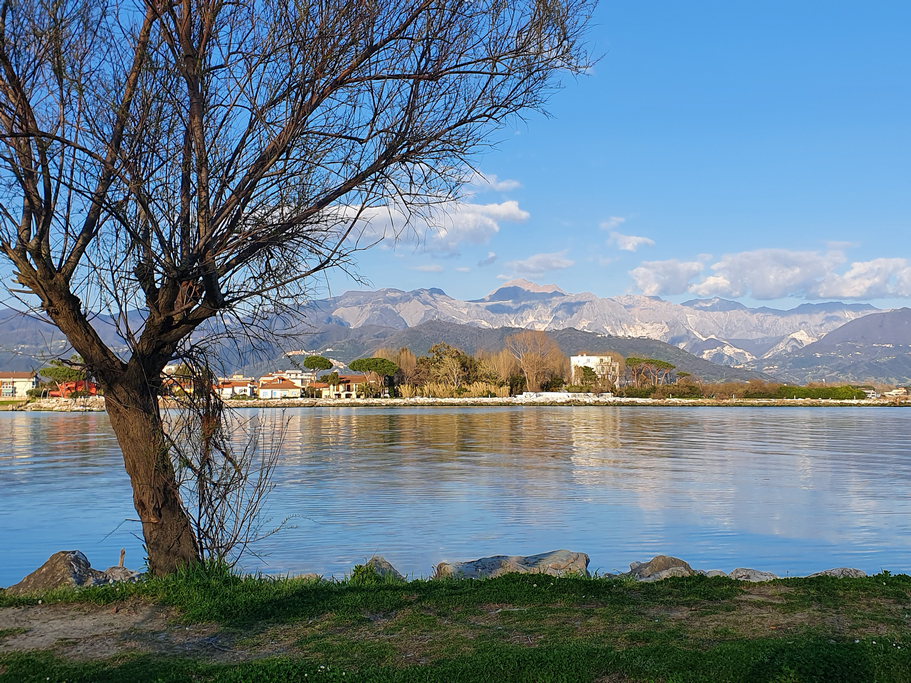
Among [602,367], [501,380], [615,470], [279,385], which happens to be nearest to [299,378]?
[279,385]

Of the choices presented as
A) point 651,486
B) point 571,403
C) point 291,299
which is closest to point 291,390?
point 571,403

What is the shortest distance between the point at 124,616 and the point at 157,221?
3.43 meters

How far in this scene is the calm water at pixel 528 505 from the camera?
40.3ft

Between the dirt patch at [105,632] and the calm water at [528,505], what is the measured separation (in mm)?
4571

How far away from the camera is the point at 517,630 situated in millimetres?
5695

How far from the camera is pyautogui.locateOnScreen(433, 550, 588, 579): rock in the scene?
30.2 ft

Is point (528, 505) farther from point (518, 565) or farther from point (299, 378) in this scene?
point (299, 378)

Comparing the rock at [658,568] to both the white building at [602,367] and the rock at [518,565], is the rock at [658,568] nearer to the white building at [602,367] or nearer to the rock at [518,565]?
the rock at [518,565]

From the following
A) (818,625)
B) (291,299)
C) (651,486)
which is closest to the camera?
(818,625)

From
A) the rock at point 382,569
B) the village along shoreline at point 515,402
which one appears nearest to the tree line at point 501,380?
the village along shoreline at point 515,402

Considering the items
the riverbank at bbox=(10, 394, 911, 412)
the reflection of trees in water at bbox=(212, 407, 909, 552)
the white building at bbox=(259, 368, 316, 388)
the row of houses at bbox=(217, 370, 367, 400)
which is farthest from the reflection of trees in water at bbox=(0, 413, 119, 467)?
the white building at bbox=(259, 368, 316, 388)

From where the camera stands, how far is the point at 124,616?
6.32 meters

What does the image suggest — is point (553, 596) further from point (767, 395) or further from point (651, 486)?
point (767, 395)

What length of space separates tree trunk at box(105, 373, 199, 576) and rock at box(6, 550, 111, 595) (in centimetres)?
171
